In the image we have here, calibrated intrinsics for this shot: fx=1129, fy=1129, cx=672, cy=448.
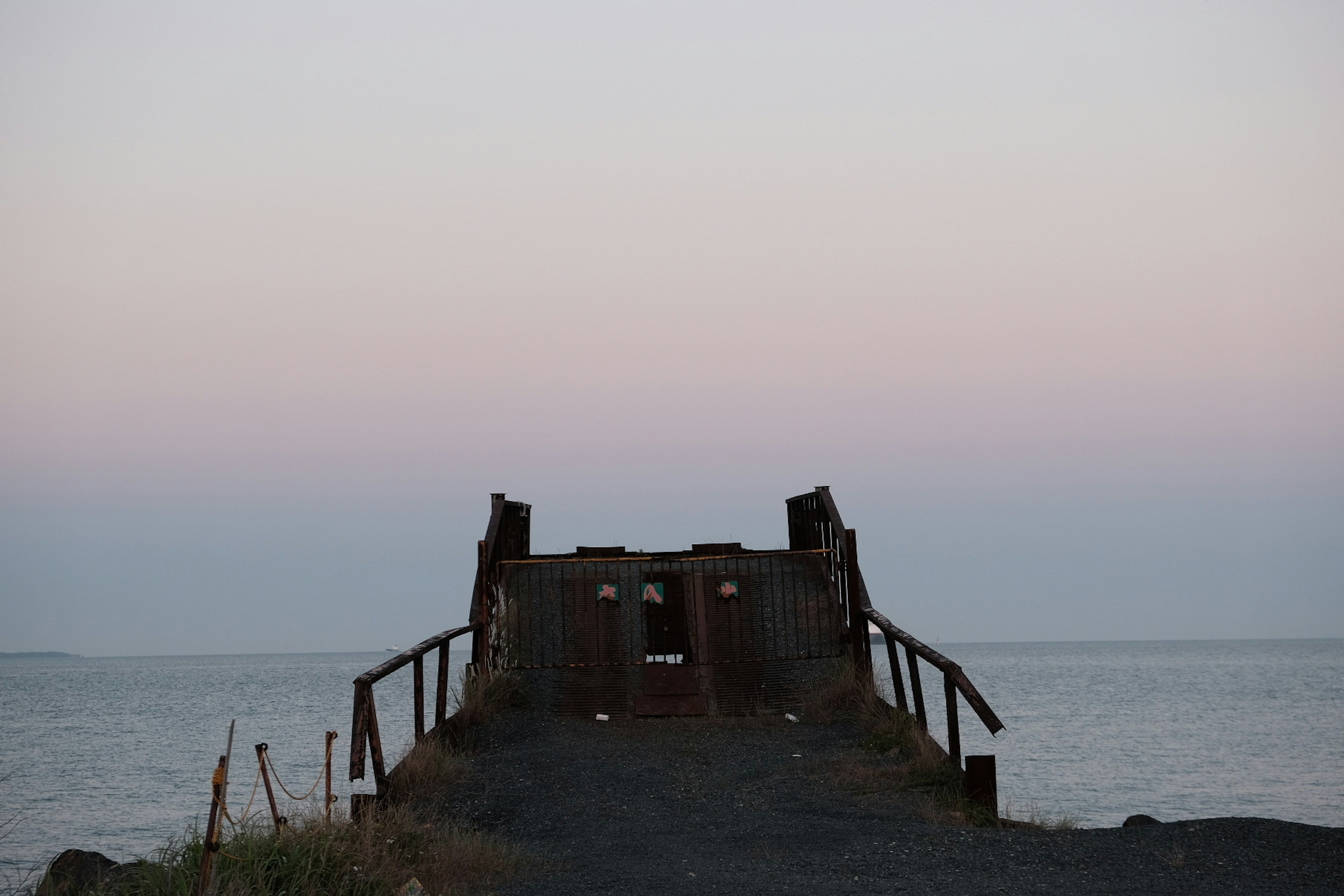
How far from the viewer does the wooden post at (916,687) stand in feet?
35.1

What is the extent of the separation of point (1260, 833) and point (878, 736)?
3.69 metres

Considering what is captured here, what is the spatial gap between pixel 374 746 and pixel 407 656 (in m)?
0.96

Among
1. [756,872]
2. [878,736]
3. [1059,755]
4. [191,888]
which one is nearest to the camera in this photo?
[191,888]

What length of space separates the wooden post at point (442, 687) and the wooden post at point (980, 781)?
506cm

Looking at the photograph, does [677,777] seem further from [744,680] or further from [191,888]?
[191,888]

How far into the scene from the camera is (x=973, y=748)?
27500mm

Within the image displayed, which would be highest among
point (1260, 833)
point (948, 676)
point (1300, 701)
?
point (948, 676)

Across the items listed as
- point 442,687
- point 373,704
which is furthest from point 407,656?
point 442,687

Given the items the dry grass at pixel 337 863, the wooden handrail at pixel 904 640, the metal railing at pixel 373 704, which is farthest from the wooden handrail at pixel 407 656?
the wooden handrail at pixel 904 640

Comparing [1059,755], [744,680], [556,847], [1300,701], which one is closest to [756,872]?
[556,847]

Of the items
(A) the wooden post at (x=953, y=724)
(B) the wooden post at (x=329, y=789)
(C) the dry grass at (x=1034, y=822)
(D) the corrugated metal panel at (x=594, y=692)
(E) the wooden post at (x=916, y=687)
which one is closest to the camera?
(B) the wooden post at (x=329, y=789)

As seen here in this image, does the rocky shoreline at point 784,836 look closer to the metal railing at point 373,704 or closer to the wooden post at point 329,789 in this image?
the metal railing at point 373,704

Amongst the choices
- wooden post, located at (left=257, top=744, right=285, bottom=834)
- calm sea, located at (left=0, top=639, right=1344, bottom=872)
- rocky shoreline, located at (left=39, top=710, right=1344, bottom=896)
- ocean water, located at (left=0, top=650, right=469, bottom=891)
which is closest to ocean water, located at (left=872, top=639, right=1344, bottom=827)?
calm sea, located at (left=0, top=639, right=1344, bottom=872)

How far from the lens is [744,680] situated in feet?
43.4
